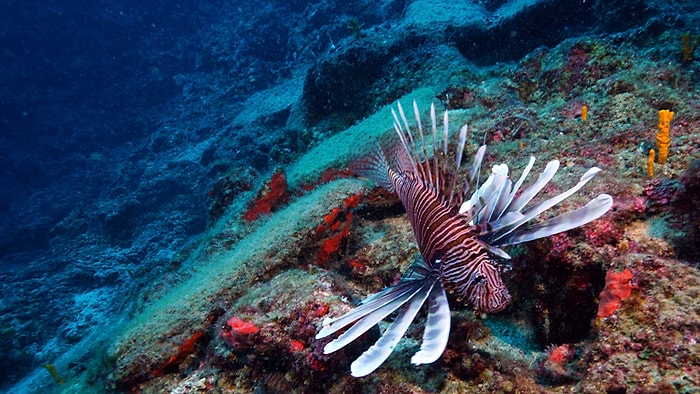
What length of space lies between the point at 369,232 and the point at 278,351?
189 cm

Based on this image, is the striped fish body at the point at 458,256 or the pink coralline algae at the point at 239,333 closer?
the striped fish body at the point at 458,256

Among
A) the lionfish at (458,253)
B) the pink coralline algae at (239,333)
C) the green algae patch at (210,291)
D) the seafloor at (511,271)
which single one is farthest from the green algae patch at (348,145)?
the lionfish at (458,253)

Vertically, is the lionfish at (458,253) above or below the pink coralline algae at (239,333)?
above

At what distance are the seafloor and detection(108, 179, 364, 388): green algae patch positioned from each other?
0.02 meters

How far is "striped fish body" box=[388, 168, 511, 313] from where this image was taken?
5.64ft

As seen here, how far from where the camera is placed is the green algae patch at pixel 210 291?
3113 mm

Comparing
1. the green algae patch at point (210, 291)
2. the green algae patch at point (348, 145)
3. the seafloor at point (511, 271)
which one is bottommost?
the seafloor at point (511, 271)

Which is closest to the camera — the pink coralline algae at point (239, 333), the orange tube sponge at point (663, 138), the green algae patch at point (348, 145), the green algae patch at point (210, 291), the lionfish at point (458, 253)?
the lionfish at point (458, 253)

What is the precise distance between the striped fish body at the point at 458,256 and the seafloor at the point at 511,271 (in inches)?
17.8

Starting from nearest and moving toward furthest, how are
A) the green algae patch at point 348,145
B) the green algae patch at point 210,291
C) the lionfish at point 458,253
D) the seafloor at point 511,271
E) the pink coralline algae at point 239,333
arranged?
the lionfish at point 458,253, the seafloor at point 511,271, the pink coralline algae at point 239,333, the green algae patch at point 210,291, the green algae patch at point 348,145

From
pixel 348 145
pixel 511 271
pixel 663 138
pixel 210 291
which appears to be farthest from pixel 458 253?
pixel 348 145

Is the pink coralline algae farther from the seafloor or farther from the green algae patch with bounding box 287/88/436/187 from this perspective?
the green algae patch with bounding box 287/88/436/187

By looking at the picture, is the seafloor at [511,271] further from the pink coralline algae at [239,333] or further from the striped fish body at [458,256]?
the striped fish body at [458,256]

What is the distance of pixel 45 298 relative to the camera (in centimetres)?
1205
